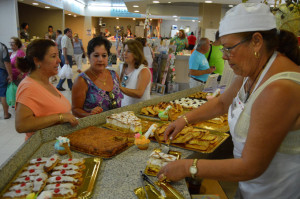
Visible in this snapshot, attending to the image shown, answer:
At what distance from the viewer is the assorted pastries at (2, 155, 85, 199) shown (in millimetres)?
1203

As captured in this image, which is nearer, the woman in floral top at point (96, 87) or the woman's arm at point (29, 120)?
the woman's arm at point (29, 120)

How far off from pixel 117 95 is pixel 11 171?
1.60 m

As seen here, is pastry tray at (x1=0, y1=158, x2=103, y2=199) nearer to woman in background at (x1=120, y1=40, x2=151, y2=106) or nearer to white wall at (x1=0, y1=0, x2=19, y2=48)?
woman in background at (x1=120, y1=40, x2=151, y2=106)

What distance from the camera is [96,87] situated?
2629 millimetres

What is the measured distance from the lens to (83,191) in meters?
1.27

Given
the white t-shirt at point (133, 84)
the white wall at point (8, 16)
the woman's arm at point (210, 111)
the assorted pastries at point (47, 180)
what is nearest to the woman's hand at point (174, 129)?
the woman's arm at point (210, 111)

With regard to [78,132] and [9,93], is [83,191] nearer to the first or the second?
[78,132]

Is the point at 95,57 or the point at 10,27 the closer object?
the point at 95,57

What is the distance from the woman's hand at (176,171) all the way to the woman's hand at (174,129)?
567 mm

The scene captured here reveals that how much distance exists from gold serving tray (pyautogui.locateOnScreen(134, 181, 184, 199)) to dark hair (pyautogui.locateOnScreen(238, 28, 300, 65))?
2.98ft

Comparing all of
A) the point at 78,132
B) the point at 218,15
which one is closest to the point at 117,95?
the point at 78,132

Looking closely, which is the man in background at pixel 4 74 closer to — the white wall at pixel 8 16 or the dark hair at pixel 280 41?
the white wall at pixel 8 16

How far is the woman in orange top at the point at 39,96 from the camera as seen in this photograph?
6.22 feet

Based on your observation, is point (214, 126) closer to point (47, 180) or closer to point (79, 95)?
point (79, 95)
